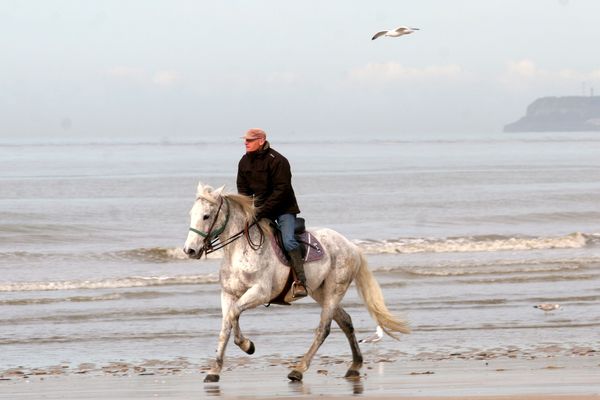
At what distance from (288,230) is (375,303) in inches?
65.7

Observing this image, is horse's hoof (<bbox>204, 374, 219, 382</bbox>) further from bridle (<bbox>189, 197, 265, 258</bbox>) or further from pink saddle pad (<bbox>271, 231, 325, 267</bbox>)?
pink saddle pad (<bbox>271, 231, 325, 267</bbox>)

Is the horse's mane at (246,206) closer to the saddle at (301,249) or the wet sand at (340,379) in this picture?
the saddle at (301,249)

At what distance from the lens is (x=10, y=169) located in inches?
3656

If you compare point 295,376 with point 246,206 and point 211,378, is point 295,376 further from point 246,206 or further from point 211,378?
point 246,206

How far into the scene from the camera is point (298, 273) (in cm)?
1138

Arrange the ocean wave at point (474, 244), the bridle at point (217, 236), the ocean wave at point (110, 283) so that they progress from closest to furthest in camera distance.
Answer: the bridle at point (217, 236) < the ocean wave at point (110, 283) < the ocean wave at point (474, 244)

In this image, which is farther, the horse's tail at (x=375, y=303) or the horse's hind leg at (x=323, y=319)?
the horse's tail at (x=375, y=303)

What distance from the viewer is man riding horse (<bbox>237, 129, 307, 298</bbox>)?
36.5 ft

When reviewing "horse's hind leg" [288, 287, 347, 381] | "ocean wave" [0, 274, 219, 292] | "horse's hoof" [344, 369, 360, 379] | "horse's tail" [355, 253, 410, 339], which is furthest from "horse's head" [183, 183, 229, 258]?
"ocean wave" [0, 274, 219, 292]

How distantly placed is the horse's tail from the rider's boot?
44.4 inches

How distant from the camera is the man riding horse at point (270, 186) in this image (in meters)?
11.1

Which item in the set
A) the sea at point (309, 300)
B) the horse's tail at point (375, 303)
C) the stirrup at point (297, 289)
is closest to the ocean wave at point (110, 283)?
the sea at point (309, 300)

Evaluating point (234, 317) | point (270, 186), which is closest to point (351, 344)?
point (234, 317)

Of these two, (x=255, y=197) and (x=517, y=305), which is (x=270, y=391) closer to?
(x=255, y=197)
